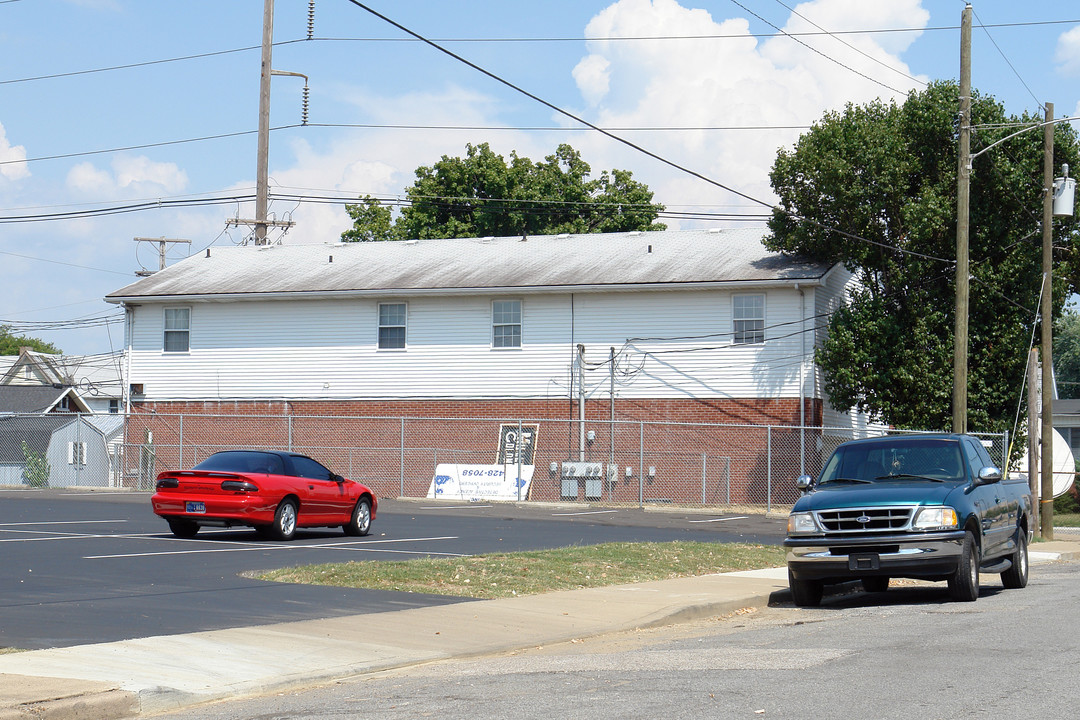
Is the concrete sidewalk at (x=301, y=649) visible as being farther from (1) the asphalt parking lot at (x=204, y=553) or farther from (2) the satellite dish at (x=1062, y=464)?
(2) the satellite dish at (x=1062, y=464)

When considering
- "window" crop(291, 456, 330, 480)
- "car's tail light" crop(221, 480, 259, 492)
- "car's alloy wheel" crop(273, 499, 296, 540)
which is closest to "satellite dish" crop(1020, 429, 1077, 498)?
"window" crop(291, 456, 330, 480)

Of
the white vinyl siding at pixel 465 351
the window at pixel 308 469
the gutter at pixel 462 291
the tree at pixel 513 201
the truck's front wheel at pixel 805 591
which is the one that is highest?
the tree at pixel 513 201

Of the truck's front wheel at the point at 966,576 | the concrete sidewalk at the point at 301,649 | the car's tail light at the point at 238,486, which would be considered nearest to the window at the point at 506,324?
the car's tail light at the point at 238,486

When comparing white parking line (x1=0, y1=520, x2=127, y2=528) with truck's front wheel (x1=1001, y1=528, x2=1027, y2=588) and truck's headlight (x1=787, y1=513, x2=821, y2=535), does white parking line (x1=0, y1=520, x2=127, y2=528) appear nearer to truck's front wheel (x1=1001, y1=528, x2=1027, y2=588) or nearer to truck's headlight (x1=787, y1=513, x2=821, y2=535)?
truck's headlight (x1=787, y1=513, x2=821, y2=535)

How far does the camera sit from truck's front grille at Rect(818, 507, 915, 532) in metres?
13.6

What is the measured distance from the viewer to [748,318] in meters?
35.2

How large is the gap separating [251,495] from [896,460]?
9.65 metres

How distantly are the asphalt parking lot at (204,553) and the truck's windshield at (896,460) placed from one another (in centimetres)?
498

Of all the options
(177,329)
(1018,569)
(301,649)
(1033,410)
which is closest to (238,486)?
(301,649)

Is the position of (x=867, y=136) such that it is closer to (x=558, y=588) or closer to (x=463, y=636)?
(x=558, y=588)

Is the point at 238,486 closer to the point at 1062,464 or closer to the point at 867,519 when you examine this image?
the point at 867,519

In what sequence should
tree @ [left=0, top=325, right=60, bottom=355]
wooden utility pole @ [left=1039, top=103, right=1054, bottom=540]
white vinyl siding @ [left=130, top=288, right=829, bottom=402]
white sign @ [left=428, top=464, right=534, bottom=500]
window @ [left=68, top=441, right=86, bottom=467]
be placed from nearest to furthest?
wooden utility pole @ [left=1039, top=103, right=1054, bottom=540], white sign @ [left=428, top=464, right=534, bottom=500], white vinyl siding @ [left=130, top=288, right=829, bottom=402], window @ [left=68, top=441, right=86, bottom=467], tree @ [left=0, top=325, right=60, bottom=355]

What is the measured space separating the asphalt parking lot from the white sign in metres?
3.22

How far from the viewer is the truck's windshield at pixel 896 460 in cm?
1476
